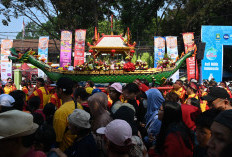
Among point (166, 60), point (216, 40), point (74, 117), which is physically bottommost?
Answer: point (74, 117)

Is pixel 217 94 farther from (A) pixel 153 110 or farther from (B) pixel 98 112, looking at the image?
(B) pixel 98 112

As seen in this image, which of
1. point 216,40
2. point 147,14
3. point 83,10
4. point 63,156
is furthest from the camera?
point 147,14

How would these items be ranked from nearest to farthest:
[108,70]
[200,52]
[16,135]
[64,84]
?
[16,135] < [64,84] < [108,70] < [200,52]

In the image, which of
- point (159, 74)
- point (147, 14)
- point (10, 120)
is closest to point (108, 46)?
point (159, 74)

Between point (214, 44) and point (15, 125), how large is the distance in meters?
17.6

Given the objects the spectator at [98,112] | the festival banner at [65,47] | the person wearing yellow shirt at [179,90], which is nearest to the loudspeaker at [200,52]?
the person wearing yellow shirt at [179,90]

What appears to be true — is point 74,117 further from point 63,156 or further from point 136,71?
point 136,71

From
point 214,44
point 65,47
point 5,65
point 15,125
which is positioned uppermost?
point 214,44

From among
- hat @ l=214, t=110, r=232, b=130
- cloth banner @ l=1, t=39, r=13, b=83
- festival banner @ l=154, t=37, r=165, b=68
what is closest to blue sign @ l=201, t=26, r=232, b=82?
festival banner @ l=154, t=37, r=165, b=68

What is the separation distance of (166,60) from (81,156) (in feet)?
28.0

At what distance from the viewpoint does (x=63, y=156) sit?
2.20 metres

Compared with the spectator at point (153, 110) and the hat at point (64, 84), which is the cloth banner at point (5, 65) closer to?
the hat at point (64, 84)

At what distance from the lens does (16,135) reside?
1662 millimetres

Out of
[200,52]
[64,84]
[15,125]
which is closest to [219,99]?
[64,84]
